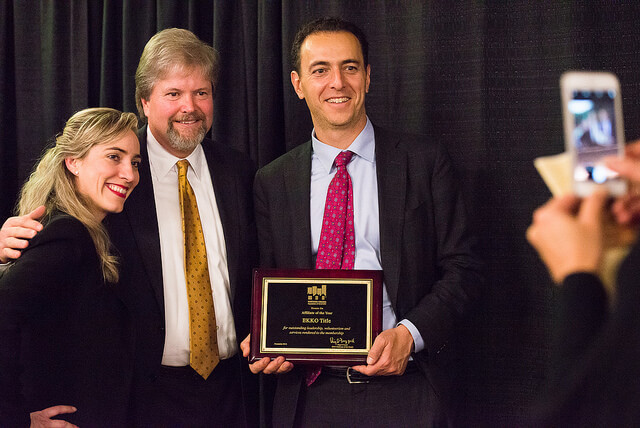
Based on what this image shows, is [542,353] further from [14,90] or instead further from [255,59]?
[14,90]

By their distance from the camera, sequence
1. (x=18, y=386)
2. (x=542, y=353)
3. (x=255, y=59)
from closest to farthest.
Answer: (x=18, y=386), (x=542, y=353), (x=255, y=59)

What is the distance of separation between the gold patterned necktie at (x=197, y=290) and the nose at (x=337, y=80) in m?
0.61

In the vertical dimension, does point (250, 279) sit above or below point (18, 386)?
above

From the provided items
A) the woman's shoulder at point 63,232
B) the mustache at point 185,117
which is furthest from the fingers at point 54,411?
the mustache at point 185,117

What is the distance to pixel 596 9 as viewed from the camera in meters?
2.39

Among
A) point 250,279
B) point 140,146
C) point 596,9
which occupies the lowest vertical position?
point 250,279

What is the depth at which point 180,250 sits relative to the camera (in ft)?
7.22

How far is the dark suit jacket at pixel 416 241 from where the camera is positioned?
2035 mm

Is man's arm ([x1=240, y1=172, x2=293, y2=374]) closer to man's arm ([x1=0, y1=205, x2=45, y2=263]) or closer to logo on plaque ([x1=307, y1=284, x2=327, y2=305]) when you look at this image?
logo on plaque ([x1=307, y1=284, x2=327, y2=305])

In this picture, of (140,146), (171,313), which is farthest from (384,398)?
(140,146)

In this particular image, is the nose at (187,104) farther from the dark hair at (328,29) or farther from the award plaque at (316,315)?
the award plaque at (316,315)

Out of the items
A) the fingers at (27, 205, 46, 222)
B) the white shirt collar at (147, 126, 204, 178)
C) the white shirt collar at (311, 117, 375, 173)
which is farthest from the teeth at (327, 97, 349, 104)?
the fingers at (27, 205, 46, 222)

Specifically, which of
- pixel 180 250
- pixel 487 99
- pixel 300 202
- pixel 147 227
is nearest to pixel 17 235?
pixel 147 227

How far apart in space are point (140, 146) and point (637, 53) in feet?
6.07
